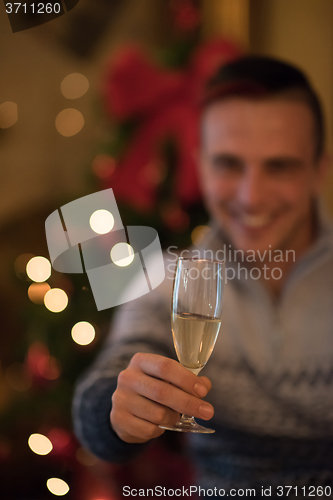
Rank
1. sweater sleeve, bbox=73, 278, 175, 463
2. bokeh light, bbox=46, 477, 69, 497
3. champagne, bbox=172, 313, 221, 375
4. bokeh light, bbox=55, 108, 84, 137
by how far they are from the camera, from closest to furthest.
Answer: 1. champagne, bbox=172, 313, 221, 375
2. sweater sleeve, bbox=73, 278, 175, 463
3. bokeh light, bbox=46, 477, 69, 497
4. bokeh light, bbox=55, 108, 84, 137

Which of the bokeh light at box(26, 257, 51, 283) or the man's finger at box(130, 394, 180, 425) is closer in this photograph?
the man's finger at box(130, 394, 180, 425)

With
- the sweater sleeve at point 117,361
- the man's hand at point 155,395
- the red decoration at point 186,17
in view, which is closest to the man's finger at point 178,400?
the man's hand at point 155,395

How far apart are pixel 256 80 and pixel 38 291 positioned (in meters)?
0.74

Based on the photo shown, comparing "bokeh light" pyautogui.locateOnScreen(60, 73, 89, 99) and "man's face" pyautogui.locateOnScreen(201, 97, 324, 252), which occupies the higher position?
"bokeh light" pyautogui.locateOnScreen(60, 73, 89, 99)

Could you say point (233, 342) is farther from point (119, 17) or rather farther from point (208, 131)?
point (119, 17)

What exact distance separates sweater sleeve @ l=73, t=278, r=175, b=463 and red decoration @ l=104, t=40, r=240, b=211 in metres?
0.25

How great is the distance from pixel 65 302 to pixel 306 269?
2.02ft

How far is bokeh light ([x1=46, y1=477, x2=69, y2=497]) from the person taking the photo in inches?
36.9

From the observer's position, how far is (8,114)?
1026 mm

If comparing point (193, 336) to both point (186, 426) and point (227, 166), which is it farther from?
point (227, 166)

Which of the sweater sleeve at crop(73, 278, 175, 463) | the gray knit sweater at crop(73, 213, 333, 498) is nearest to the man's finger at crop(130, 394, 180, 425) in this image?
the sweater sleeve at crop(73, 278, 175, 463)

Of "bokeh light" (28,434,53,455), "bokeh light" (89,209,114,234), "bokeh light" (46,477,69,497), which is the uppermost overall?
"bokeh light" (89,209,114,234)

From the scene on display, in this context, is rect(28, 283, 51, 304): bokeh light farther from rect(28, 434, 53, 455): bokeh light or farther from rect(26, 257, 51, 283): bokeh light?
rect(28, 434, 53, 455): bokeh light

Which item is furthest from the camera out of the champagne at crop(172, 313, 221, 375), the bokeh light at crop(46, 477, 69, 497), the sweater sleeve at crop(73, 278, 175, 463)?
the bokeh light at crop(46, 477, 69, 497)
